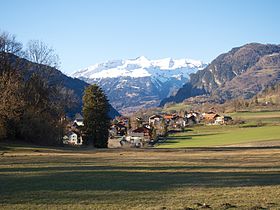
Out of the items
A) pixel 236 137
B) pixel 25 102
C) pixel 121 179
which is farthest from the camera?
pixel 236 137

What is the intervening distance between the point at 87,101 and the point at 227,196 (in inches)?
2102

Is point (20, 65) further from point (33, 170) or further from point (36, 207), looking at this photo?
point (36, 207)

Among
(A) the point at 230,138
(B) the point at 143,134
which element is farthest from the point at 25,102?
(B) the point at 143,134

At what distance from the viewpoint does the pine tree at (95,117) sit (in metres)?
68.1

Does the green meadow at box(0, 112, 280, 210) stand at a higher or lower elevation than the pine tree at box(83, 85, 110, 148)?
lower

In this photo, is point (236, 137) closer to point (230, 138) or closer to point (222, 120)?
point (230, 138)

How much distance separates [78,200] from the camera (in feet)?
51.3

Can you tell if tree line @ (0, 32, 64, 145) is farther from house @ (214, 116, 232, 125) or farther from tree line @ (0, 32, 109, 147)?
house @ (214, 116, 232, 125)

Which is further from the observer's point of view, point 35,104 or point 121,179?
point 35,104

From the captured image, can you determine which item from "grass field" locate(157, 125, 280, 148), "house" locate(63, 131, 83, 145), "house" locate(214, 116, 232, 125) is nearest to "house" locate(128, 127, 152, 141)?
"grass field" locate(157, 125, 280, 148)

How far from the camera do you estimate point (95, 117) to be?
68.0 metres

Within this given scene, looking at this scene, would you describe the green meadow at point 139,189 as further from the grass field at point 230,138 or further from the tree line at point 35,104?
the grass field at point 230,138

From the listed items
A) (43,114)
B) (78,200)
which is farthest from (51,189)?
(43,114)

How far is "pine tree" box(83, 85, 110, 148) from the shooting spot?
6812 centimetres
